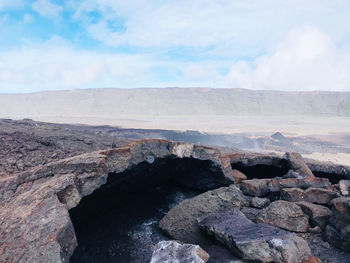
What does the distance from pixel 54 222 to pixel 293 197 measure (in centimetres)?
309

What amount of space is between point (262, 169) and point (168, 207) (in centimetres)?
184

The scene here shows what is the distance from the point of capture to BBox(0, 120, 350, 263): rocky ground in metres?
3.03

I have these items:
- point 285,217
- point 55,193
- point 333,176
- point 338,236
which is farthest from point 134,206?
point 333,176

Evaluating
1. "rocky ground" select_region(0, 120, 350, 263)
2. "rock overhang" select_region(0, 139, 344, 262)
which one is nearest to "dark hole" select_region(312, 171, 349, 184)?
"rocky ground" select_region(0, 120, 350, 263)

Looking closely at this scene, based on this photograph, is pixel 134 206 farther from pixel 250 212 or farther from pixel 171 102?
pixel 171 102

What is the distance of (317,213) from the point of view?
13.3 ft

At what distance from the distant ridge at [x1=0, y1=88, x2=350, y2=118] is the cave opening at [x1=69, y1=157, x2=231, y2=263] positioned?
83678mm

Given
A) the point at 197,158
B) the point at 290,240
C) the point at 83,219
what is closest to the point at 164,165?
the point at 197,158

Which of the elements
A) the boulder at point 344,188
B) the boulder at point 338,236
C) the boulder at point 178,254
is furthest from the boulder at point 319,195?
the boulder at point 178,254

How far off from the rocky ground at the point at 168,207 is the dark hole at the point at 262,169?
0.02m

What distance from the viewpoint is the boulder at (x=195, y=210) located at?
13.8 ft

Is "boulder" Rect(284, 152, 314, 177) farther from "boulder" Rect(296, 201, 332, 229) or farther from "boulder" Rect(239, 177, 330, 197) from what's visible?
"boulder" Rect(296, 201, 332, 229)

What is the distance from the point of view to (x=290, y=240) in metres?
3.07

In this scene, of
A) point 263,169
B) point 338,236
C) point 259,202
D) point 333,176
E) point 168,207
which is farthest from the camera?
point 333,176
